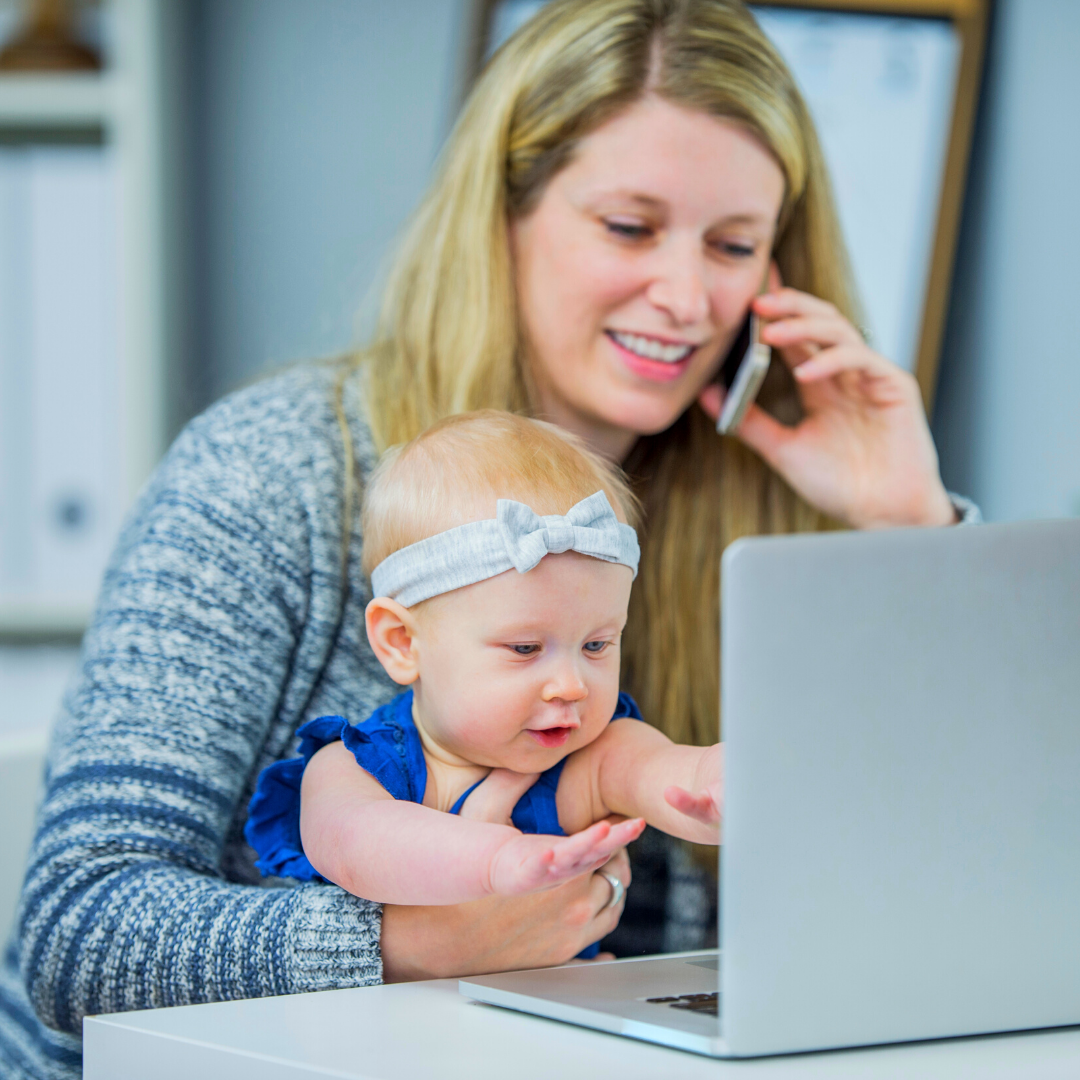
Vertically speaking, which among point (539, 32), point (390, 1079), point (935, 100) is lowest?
point (390, 1079)

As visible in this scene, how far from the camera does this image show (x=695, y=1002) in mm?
633

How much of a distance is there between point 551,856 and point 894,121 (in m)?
1.70

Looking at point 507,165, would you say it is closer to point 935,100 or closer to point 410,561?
point 410,561

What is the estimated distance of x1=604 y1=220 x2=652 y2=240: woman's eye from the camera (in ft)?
3.58

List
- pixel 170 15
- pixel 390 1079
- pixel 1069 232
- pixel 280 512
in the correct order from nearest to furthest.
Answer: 1. pixel 390 1079
2. pixel 280 512
3. pixel 1069 232
4. pixel 170 15

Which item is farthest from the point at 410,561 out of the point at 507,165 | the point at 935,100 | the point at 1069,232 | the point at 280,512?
the point at 935,100

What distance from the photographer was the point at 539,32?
115cm

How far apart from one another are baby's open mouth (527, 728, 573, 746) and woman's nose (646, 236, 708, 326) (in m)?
0.47

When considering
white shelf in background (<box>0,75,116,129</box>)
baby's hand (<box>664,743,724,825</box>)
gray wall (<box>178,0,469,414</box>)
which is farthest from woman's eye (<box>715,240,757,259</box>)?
white shelf in background (<box>0,75,116,129</box>)

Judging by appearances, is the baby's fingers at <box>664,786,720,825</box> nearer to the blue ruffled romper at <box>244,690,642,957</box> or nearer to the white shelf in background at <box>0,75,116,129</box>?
the blue ruffled romper at <box>244,690,642,957</box>

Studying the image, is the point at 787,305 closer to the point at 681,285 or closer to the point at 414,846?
the point at 681,285

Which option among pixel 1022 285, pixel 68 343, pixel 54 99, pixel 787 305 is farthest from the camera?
pixel 68 343

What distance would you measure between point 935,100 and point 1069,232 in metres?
0.32

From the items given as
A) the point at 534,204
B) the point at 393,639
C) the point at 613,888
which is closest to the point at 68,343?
the point at 534,204
